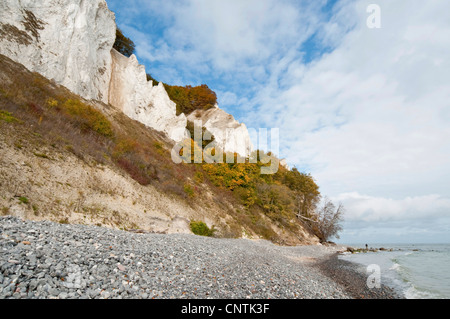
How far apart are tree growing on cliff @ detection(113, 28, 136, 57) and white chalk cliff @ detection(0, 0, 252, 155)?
7.46 metres

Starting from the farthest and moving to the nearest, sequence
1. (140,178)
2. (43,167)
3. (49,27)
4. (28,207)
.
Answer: (49,27), (140,178), (43,167), (28,207)

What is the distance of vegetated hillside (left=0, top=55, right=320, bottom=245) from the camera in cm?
1039

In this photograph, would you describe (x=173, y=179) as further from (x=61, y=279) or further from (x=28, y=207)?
(x=61, y=279)

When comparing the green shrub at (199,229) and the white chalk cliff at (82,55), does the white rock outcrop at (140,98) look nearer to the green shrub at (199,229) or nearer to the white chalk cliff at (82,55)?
the white chalk cliff at (82,55)

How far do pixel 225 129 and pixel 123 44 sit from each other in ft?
99.7

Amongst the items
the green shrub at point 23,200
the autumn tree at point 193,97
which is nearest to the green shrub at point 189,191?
the green shrub at point 23,200

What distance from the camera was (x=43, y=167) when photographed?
11.5 metres

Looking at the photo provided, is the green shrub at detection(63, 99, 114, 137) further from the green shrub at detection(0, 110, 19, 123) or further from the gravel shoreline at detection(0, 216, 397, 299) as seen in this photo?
the gravel shoreline at detection(0, 216, 397, 299)

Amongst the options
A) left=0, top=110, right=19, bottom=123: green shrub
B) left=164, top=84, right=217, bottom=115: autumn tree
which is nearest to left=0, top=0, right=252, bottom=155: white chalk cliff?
left=0, top=110, right=19, bottom=123: green shrub

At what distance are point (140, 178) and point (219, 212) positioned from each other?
33.2 ft

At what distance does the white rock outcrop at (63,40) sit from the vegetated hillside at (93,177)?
10.4 ft

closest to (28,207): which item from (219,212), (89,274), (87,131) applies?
(89,274)

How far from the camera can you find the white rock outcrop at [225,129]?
2285 inches

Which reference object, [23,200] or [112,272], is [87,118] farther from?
[112,272]
